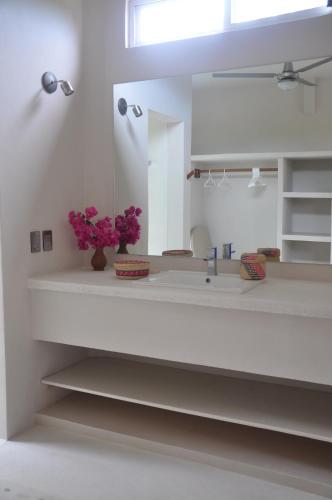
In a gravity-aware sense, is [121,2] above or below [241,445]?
above

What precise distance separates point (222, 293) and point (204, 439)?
2.76 feet

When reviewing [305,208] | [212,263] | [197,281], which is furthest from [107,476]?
[305,208]

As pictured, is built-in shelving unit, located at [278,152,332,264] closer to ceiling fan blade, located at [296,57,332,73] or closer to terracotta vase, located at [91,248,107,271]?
ceiling fan blade, located at [296,57,332,73]

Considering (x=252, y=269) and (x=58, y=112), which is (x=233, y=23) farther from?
(x=252, y=269)

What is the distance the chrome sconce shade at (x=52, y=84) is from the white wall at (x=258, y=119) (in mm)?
728

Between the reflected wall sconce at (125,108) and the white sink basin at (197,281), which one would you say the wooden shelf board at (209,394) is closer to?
the white sink basin at (197,281)

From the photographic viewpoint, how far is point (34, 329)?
9.22 ft

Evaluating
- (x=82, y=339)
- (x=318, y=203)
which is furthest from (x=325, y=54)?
(x=82, y=339)

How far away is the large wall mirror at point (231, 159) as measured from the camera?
2.67m

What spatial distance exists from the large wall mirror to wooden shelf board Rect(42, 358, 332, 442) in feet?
2.43

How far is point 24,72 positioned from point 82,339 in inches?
57.9

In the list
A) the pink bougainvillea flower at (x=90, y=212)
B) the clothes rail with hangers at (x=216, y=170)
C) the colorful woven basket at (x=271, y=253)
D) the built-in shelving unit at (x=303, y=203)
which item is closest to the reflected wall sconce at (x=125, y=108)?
the clothes rail with hangers at (x=216, y=170)

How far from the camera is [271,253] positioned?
2.80 meters

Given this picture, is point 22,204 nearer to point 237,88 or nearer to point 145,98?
point 145,98
